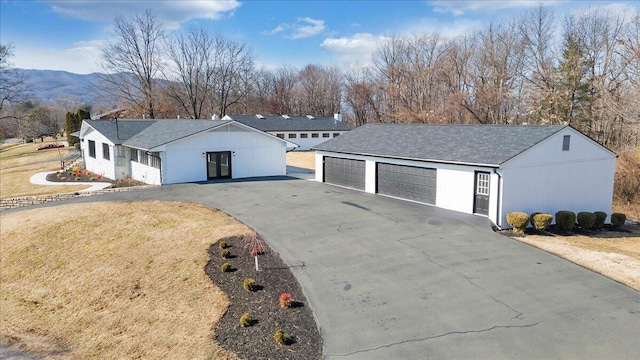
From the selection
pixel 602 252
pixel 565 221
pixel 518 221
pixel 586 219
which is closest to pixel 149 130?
pixel 518 221

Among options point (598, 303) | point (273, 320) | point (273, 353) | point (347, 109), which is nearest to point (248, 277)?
point (273, 320)

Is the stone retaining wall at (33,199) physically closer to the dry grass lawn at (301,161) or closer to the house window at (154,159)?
the house window at (154,159)

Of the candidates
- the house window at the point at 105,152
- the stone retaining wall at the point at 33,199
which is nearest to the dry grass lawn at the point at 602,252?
the stone retaining wall at the point at 33,199

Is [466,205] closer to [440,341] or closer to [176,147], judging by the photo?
[440,341]

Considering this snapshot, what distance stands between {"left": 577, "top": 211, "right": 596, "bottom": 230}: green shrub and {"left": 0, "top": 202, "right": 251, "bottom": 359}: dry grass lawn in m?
14.2

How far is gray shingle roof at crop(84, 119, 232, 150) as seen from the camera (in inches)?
1005

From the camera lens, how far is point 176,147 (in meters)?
24.7

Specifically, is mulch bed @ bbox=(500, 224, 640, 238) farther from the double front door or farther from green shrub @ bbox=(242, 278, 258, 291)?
the double front door

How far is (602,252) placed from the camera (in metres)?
13.7

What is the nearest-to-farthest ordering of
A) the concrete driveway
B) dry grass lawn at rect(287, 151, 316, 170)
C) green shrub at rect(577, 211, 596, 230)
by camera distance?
the concrete driveway → green shrub at rect(577, 211, 596, 230) → dry grass lawn at rect(287, 151, 316, 170)

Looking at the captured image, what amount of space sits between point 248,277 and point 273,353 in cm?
379

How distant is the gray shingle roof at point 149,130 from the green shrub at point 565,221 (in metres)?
19.4

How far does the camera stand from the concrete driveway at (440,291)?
26.0 ft

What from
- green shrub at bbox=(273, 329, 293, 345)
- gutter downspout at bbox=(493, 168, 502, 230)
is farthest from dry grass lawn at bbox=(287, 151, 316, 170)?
green shrub at bbox=(273, 329, 293, 345)
